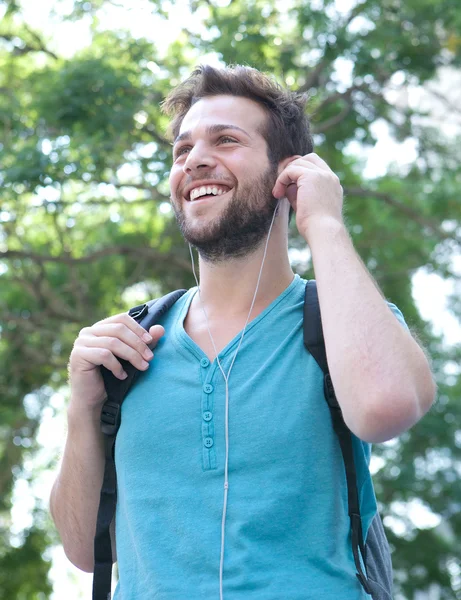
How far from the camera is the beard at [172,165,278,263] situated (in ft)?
8.19

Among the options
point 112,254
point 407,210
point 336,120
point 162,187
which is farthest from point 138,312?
point 112,254

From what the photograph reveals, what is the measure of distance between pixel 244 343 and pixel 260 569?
2.04ft

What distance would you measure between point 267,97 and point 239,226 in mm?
502

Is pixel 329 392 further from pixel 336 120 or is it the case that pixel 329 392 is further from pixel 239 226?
pixel 336 120

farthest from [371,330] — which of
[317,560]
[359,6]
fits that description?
[359,6]

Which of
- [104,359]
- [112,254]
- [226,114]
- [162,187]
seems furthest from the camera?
[112,254]

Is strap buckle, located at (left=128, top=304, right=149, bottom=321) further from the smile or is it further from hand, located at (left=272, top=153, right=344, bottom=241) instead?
hand, located at (left=272, top=153, right=344, bottom=241)

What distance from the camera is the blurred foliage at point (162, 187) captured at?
7.86m

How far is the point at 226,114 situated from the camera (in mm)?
2656

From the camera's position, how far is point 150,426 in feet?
7.32

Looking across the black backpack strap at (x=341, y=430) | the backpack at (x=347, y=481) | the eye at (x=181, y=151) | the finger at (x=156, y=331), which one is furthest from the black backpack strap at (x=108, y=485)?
the eye at (x=181, y=151)

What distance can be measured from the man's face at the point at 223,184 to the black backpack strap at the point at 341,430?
34 cm

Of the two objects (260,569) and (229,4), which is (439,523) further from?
(260,569)

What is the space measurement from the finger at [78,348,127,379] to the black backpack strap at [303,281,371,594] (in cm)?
52
